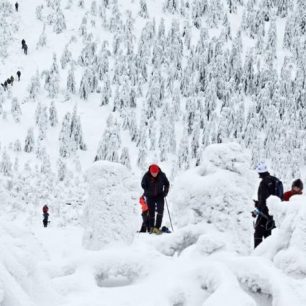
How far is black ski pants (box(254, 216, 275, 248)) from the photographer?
7531mm

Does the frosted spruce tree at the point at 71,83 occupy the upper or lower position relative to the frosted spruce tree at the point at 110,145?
upper

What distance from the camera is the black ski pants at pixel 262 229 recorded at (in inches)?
297

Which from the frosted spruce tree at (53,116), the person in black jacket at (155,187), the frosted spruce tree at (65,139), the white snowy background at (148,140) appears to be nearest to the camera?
the white snowy background at (148,140)

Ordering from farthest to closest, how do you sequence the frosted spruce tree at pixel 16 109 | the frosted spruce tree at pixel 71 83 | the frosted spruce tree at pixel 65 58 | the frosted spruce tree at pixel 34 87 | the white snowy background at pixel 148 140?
the frosted spruce tree at pixel 65 58 → the frosted spruce tree at pixel 71 83 → the frosted spruce tree at pixel 34 87 → the frosted spruce tree at pixel 16 109 → the white snowy background at pixel 148 140

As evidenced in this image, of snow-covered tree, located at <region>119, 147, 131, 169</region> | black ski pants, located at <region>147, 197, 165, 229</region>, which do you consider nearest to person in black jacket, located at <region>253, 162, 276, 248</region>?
black ski pants, located at <region>147, 197, 165, 229</region>

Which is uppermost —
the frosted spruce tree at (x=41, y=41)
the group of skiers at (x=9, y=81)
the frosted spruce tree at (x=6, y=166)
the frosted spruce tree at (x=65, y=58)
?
the frosted spruce tree at (x=41, y=41)

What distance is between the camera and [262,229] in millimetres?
7578

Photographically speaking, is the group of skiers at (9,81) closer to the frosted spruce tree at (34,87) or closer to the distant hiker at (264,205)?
the frosted spruce tree at (34,87)

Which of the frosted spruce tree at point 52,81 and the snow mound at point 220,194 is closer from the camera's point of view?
the snow mound at point 220,194

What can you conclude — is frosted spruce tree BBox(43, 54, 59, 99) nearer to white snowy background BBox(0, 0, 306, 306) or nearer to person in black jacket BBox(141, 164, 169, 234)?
white snowy background BBox(0, 0, 306, 306)

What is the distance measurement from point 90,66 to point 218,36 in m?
7.47

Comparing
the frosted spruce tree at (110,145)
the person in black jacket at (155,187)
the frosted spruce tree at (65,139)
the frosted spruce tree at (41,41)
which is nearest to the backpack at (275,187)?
the person in black jacket at (155,187)

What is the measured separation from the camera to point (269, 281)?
12.3 feet

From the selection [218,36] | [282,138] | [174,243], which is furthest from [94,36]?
[174,243]
